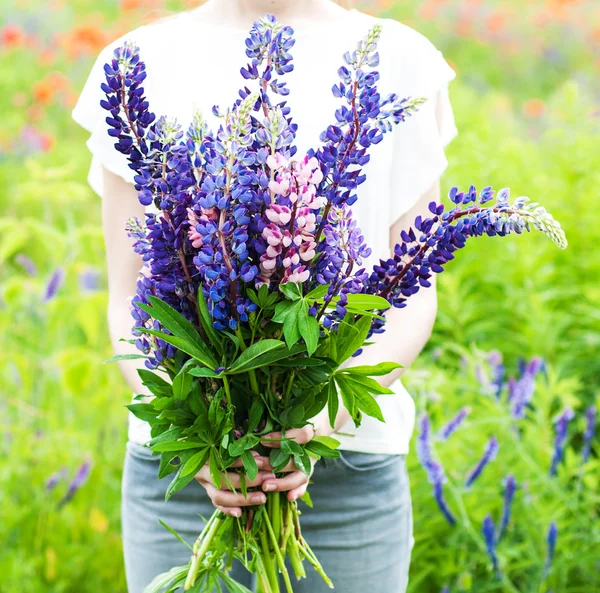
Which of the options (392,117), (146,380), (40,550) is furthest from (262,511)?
(40,550)

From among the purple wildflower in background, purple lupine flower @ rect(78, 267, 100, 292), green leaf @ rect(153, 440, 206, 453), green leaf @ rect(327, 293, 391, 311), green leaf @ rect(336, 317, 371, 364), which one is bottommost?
purple lupine flower @ rect(78, 267, 100, 292)

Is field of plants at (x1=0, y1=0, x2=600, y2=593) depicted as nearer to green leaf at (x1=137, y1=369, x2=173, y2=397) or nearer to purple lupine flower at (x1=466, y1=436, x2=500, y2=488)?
purple lupine flower at (x1=466, y1=436, x2=500, y2=488)

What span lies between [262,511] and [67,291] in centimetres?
179

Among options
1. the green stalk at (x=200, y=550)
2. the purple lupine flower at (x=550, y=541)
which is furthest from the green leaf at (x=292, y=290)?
the purple lupine flower at (x=550, y=541)

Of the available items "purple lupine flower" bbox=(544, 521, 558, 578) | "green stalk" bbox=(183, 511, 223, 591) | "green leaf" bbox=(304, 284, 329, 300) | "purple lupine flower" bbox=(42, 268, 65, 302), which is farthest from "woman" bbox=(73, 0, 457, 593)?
"purple lupine flower" bbox=(42, 268, 65, 302)

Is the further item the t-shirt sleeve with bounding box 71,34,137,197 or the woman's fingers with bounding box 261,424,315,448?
the t-shirt sleeve with bounding box 71,34,137,197

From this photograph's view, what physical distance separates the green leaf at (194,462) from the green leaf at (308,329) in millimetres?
190

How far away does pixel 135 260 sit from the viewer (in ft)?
4.01

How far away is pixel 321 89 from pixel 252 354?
527mm

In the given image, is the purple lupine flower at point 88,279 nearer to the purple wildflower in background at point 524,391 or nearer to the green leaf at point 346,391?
the purple wildflower in background at point 524,391

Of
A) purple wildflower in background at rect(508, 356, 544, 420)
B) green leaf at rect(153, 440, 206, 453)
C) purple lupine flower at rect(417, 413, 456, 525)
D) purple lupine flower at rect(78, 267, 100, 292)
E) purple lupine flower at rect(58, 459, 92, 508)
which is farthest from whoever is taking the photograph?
purple lupine flower at rect(78, 267, 100, 292)

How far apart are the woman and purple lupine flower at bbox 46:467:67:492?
32.9 inches

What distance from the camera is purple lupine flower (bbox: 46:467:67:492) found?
6.79ft

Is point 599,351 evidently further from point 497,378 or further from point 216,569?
point 216,569
